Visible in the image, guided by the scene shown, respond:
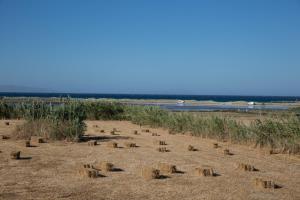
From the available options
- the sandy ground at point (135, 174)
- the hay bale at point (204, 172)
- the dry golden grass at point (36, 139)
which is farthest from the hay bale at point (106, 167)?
the dry golden grass at point (36, 139)

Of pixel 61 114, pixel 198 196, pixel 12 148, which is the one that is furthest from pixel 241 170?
pixel 61 114

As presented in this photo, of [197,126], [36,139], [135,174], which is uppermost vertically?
[197,126]

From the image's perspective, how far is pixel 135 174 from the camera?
1152 centimetres

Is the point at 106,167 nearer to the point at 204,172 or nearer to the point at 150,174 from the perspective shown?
the point at 150,174

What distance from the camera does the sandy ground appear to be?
9.37m

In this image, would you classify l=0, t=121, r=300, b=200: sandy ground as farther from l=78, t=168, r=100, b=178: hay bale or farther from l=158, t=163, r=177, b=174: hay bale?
l=158, t=163, r=177, b=174: hay bale

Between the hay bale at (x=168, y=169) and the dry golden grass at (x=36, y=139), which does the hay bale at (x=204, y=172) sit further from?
the dry golden grass at (x=36, y=139)

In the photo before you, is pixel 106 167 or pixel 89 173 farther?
pixel 106 167

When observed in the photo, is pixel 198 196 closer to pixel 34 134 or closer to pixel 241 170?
pixel 241 170

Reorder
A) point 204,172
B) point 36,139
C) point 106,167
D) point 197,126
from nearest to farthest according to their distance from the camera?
point 204,172
point 106,167
point 36,139
point 197,126

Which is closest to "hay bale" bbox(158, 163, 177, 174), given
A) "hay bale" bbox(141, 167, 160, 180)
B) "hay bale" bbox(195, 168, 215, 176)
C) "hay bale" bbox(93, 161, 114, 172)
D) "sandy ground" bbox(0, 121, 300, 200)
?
"sandy ground" bbox(0, 121, 300, 200)

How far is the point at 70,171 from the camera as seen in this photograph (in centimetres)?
1168

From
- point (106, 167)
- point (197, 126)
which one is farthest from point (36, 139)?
point (197, 126)

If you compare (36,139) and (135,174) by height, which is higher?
(36,139)
